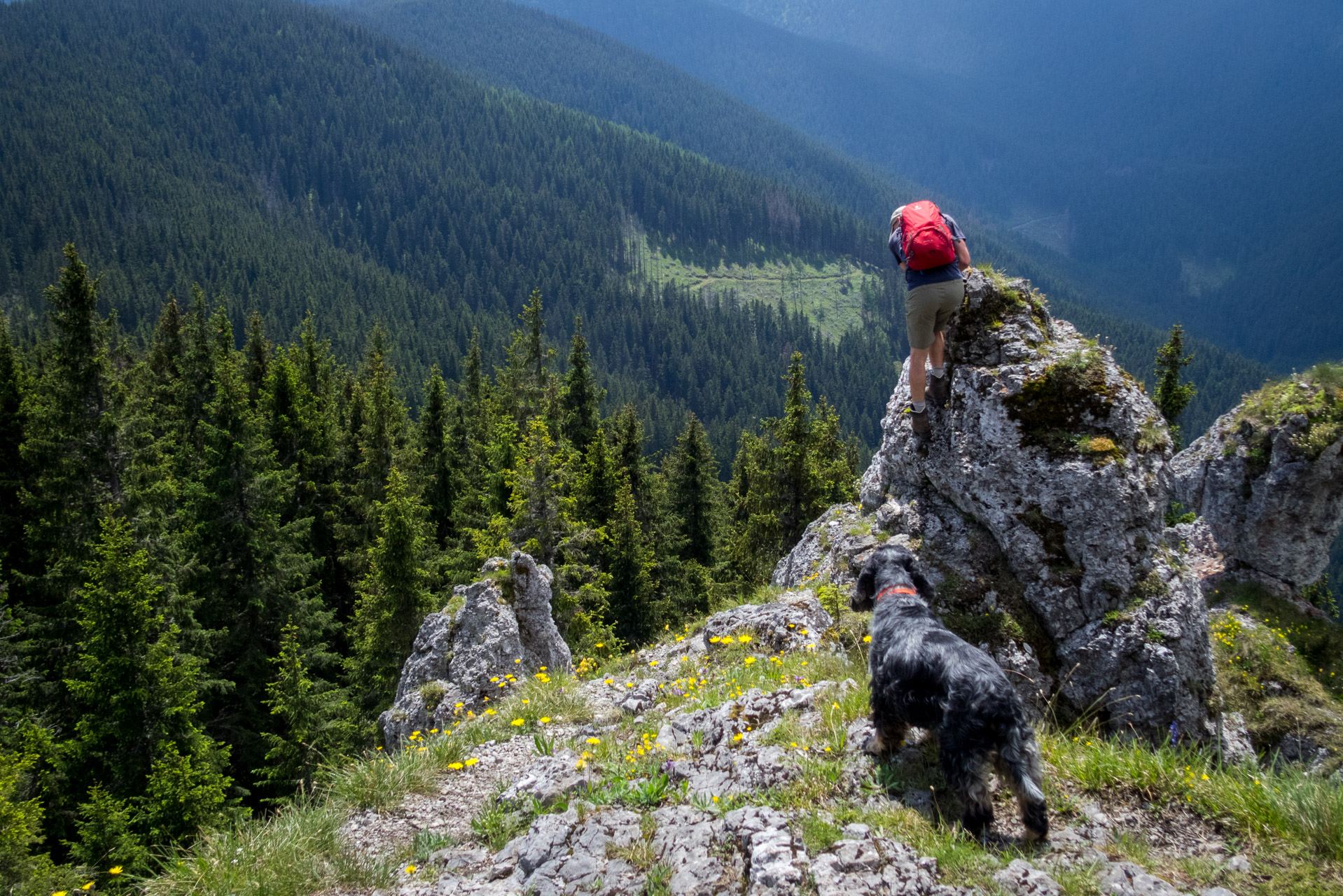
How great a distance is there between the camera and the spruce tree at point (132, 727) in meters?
15.3

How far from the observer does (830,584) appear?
9.07 m

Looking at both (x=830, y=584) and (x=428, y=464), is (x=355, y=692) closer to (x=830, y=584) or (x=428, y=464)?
(x=428, y=464)

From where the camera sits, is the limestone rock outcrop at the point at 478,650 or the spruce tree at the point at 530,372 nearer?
the limestone rock outcrop at the point at 478,650

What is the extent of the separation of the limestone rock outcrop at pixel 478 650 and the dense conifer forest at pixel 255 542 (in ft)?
10.8

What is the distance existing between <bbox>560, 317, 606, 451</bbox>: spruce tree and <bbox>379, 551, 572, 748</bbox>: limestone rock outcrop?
19911 millimetres

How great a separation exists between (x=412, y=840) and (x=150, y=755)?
1622cm

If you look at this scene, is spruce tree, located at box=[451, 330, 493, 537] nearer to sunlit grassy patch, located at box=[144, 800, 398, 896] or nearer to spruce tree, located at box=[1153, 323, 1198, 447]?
sunlit grassy patch, located at box=[144, 800, 398, 896]

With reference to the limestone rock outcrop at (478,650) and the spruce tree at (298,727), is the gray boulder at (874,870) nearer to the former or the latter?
the limestone rock outcrop at (478,650)

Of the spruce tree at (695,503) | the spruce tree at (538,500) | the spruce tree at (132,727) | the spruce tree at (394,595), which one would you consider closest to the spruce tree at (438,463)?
the spruce tree at (394,595)

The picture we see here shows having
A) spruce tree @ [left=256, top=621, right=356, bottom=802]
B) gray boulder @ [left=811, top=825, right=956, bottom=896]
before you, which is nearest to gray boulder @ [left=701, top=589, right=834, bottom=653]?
gray boulder @ [left=811, top=825, right=956, bottom=896]

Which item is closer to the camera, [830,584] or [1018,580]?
[1018,580]

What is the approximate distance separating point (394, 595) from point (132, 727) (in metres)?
7.08

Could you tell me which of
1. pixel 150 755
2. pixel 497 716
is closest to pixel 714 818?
pixel 497 716

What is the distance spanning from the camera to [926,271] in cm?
754
